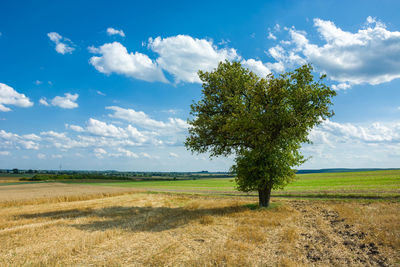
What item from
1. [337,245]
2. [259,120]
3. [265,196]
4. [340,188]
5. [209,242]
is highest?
[259,120]

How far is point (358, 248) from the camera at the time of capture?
11.1 meters

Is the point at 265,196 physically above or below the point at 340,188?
above

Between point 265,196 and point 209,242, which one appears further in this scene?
point 265,196

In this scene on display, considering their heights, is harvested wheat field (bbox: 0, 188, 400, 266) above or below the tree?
below

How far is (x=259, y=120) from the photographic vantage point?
2162cm

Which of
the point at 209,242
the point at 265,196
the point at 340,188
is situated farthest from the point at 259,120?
the point at 340,188

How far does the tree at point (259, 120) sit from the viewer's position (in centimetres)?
2125

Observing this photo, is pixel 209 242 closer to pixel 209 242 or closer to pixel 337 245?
pixel 209 242

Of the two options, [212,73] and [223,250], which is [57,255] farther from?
[212,73]

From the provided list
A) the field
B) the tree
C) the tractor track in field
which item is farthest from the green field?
the tractor track in field

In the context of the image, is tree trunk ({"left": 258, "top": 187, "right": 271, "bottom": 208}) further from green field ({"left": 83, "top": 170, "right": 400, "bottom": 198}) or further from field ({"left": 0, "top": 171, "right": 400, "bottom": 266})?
field ({"left": 0, "top": 171, "right": 400, "bottom": 266})

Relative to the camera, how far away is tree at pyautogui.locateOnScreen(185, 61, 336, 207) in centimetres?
2125

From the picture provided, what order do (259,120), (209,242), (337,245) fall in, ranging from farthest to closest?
(259,120) → (209,242) → (337,245)

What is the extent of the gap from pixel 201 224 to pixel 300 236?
6790 millimetres
